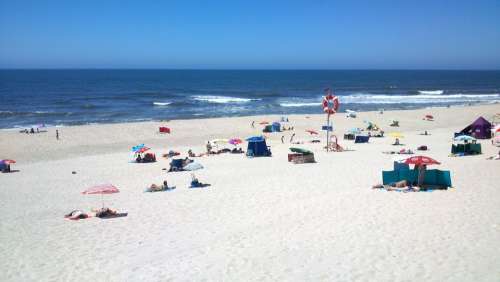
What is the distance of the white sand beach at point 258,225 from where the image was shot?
7.88 m

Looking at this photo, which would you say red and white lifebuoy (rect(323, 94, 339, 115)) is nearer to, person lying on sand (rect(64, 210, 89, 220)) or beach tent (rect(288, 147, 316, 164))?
beach tent (rect(288, 147, 316, 164))

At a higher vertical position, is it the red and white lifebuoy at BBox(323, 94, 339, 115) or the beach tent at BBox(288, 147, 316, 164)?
the red and white lifebuoy at BBox(323, 94, 339, 115)

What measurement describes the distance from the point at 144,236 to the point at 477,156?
1441cm

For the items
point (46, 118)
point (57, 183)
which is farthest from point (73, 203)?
point (46, 118)

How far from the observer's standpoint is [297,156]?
64.8ft

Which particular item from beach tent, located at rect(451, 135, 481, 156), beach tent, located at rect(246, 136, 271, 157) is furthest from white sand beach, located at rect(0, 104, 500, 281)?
beach tent, located at rect(246, 136, 271, 157)

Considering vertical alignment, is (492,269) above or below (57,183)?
above

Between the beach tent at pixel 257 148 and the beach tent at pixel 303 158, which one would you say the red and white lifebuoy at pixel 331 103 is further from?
the beach tent at pixel 257 148

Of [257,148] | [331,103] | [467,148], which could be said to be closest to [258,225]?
[257,148]

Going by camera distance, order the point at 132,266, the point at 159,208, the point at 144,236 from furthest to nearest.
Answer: the point at 159,208 < the point at 144,236 < the point at 132,266

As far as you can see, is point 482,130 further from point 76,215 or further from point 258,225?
point 76,215

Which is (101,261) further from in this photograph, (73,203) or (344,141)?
(344,141)

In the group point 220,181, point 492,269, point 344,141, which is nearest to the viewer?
point 492,269

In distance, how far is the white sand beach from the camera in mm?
7875
